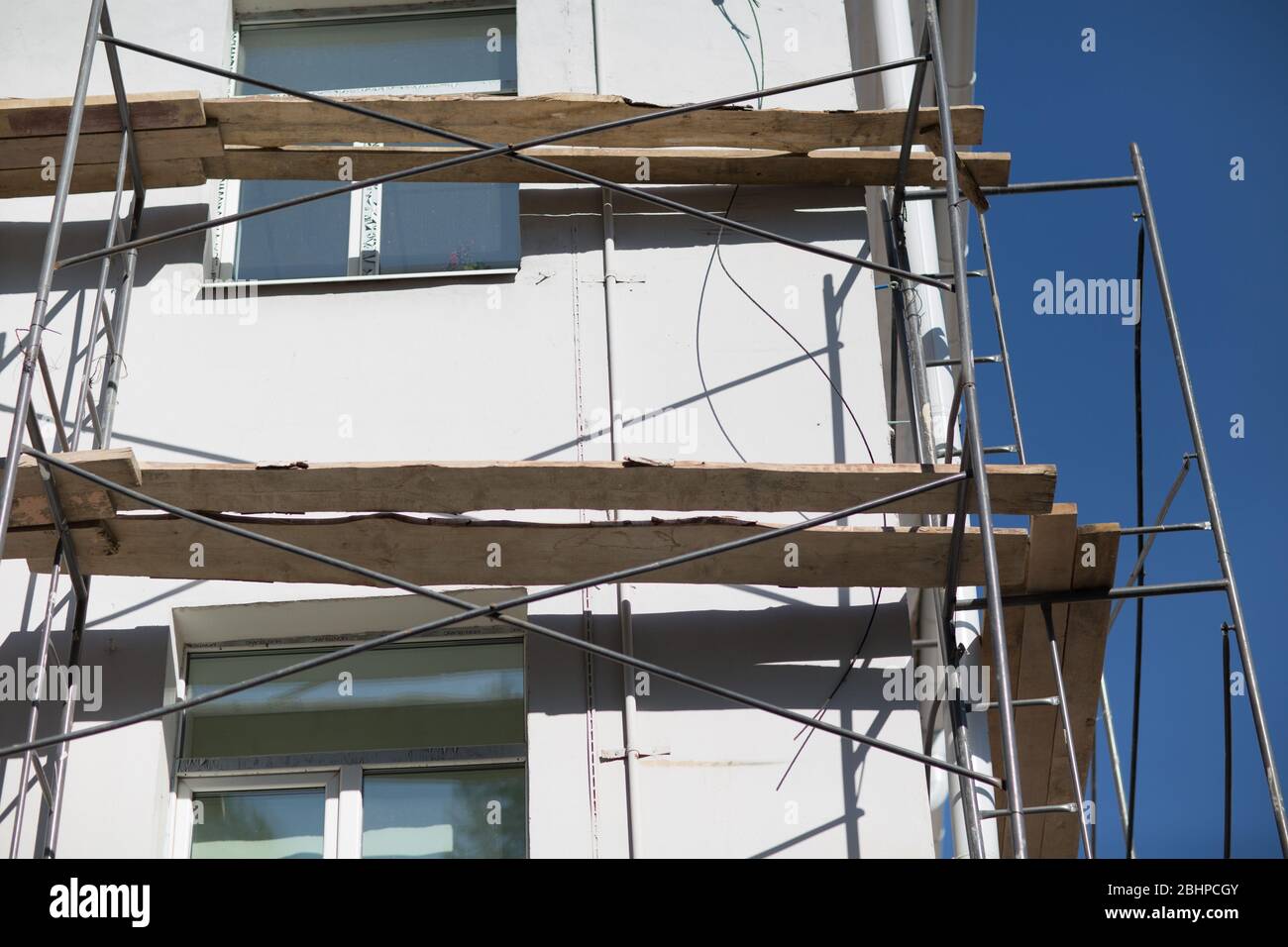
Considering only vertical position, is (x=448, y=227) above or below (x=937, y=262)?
below

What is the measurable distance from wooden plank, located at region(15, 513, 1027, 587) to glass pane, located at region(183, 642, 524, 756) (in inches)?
30.6

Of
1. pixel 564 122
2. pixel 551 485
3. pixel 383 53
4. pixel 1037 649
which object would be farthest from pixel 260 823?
pixel 383 53

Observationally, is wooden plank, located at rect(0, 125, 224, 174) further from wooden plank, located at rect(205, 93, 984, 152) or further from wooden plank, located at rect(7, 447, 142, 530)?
wooden plank, located at rect(7, 447, 142, 530)

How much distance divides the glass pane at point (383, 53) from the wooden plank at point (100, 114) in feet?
5.99

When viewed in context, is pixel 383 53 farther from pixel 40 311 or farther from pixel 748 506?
pixel 748 506

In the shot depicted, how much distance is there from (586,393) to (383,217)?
1718mm

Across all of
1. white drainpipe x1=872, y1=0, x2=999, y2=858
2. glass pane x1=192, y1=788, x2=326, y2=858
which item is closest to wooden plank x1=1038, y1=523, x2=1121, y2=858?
white drainpipe x1=872, y1=0, x2=999, y2=858

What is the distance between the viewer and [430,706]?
838 centimetres

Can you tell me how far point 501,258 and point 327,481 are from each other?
2.64 meters

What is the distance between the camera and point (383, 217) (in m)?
9.69

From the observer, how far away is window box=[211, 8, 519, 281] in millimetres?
9484
